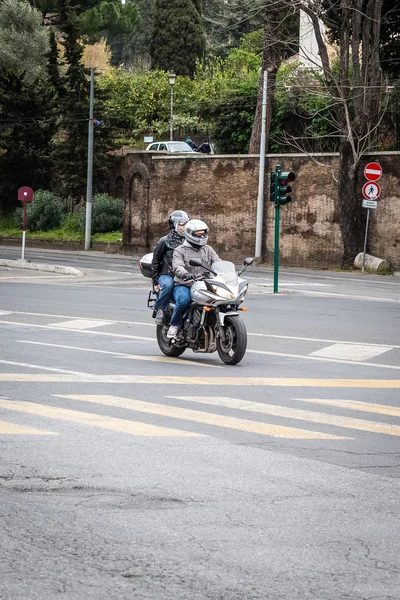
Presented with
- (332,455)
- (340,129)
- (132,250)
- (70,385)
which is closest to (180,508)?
(332,455)

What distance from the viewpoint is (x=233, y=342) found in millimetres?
14031

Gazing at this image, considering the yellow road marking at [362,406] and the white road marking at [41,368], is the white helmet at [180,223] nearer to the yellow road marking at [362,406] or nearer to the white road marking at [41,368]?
the white road marking at [41,368]

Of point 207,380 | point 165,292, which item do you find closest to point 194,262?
point 165,292

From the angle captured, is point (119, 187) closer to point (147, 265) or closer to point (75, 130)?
point (75, 130)

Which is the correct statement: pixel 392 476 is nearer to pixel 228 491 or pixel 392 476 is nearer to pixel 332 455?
pixel 332 455

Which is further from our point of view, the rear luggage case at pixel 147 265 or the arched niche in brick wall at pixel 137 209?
the arched niche in brick wall at pixel 137 209

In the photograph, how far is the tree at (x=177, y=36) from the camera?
76662 mm

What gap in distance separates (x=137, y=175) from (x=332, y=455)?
4267 centimetres

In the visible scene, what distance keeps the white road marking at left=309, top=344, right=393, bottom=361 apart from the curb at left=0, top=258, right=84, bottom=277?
19964 millimetres

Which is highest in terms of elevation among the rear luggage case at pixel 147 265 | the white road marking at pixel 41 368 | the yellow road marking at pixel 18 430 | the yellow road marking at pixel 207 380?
the rear luggage case at pixel 147 265

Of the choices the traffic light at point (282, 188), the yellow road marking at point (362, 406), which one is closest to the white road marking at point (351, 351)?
the yellow road marking at point (362, 406)

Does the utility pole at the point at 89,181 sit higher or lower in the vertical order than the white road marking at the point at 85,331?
higher

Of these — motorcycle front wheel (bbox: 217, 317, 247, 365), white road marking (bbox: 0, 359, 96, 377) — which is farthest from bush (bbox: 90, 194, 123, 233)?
white road marking (bbox: 0, 359, 96, 377)

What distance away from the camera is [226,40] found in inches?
3526
